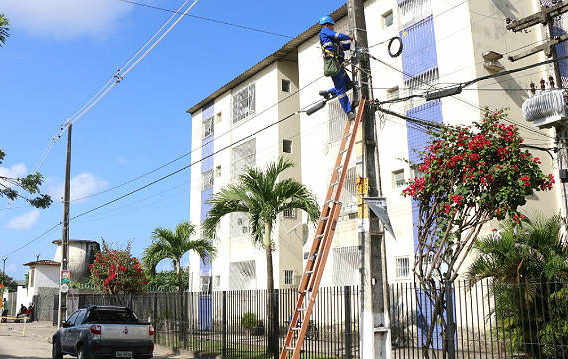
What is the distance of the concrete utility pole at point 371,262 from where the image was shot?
27.8 feet

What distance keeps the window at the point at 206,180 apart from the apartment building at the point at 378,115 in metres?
0.09

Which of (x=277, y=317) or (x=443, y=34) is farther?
(x=443, y=34)

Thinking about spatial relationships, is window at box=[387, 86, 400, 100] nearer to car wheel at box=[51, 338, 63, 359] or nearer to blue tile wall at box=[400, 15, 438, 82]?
blue tile wall at box=[400, 15, 438, 82]

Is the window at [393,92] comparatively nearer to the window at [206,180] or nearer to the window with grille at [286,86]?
the window with grille at [286,86]

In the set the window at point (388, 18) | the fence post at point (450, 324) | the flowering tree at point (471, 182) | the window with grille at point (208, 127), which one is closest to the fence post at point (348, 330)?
the flowering tree at point (471, 182)

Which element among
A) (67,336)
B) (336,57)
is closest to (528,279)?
(336,57)

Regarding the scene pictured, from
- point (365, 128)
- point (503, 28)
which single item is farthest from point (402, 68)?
point (365, 128)

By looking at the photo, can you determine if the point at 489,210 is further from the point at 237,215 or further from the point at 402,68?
the point at 237,215

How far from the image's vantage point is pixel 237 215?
102 ft

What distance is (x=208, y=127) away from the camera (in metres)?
35.6

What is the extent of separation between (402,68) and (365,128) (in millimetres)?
12555

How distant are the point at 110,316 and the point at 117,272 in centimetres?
1069

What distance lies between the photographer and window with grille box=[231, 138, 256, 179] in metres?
30.8

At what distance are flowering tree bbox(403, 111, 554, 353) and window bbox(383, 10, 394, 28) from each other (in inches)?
496
